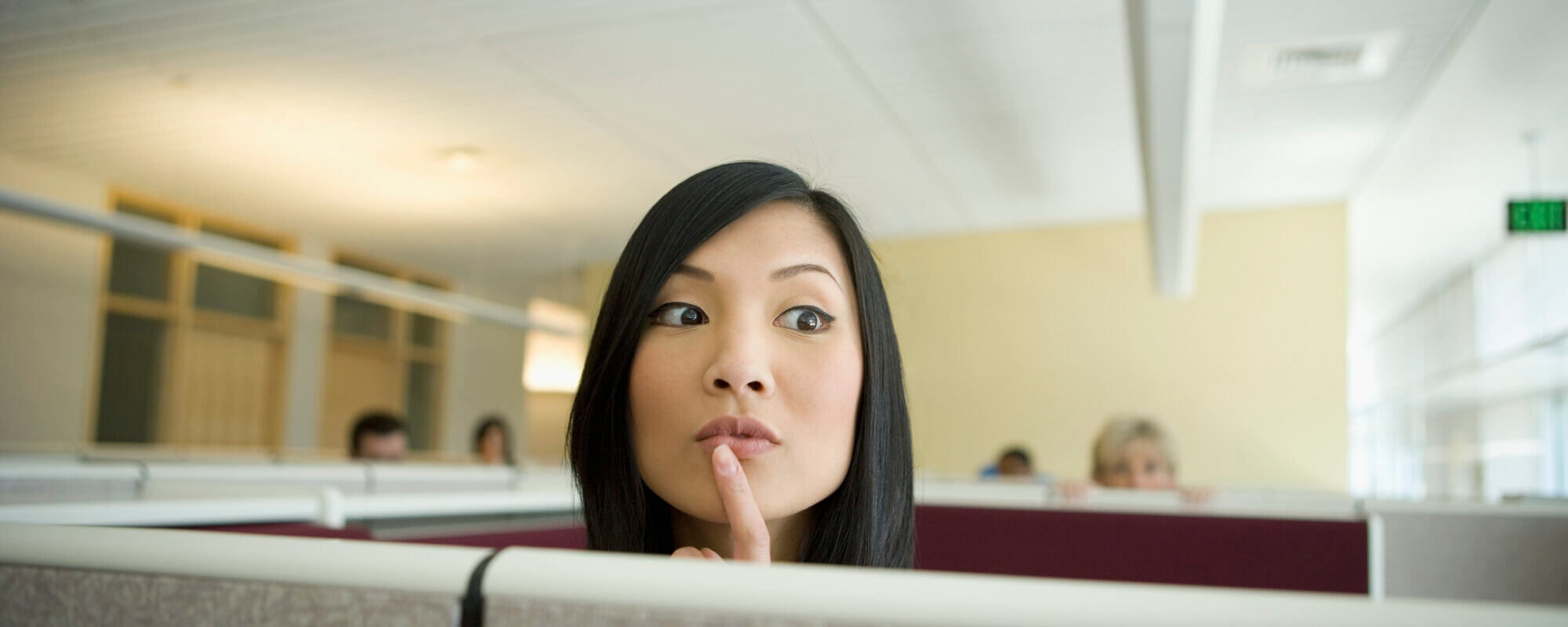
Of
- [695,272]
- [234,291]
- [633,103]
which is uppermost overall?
[633,103]

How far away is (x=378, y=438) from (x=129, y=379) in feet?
12.7

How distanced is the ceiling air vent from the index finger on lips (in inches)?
212

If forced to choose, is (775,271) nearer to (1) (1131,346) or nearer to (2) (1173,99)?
(2) (1173,99)

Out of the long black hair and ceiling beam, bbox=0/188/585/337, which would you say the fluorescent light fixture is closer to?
ceiling beam, bbox=0/188/585/337

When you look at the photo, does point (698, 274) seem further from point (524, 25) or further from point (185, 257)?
point (185, 257)

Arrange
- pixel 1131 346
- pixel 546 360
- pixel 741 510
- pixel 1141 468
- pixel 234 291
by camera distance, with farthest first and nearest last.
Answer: pixel 546 360, pixel 234 291, pixel 1131 346, pixel 1141 468, pixel 741 510

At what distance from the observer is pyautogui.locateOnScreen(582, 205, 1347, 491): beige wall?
27.5 ft

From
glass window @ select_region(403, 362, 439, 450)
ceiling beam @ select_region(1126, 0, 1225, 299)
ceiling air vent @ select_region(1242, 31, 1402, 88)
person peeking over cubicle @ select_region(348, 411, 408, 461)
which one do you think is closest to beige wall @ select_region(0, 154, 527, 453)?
person peeking over cubicle @ select_region(348, 411, 408, 461)

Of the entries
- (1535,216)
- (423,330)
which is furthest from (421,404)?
(1535,216)

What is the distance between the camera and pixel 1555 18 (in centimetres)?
516

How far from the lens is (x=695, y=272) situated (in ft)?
2.80

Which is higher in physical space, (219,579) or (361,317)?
(361,317)

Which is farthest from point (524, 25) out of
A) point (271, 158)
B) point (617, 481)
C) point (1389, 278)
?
Answer: point (1389, 278)

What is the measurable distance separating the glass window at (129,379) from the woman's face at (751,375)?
8964 millimetres
